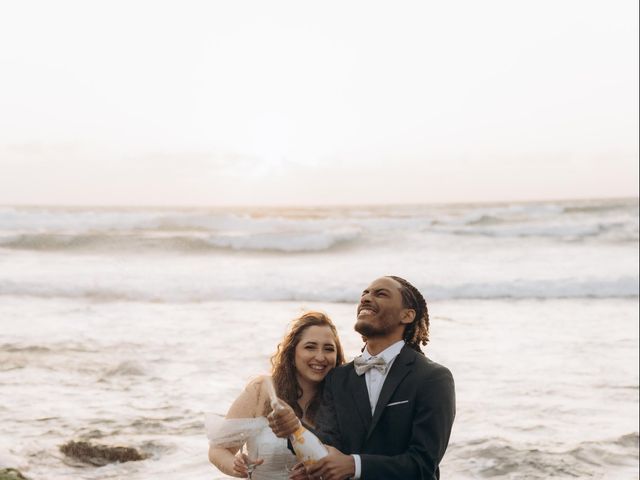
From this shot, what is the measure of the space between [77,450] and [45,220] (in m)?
35.5

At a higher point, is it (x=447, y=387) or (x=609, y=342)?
(x=447, y=387)

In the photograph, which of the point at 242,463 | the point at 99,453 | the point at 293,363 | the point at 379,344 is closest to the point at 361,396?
the point at 379,344

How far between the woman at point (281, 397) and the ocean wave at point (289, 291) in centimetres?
1612

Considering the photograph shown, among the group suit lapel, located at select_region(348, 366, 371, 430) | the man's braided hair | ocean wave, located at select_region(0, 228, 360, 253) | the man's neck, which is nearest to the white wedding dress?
suit lapel, located at select_region(348, 366, 371, 430)

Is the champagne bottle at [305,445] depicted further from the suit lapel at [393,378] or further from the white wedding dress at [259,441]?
the white wedding dress at [259,441]

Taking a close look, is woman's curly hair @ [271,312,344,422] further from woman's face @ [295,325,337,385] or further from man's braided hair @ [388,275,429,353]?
man's braided hair @ [388,275,429,353]

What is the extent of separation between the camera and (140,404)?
30.3ft

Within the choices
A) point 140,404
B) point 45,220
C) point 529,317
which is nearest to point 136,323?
point 140,404

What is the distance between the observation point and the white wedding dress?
13.1ft

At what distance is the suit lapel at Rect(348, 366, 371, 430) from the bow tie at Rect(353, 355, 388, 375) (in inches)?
1.5

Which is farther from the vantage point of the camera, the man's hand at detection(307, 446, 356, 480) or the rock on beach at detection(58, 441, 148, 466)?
the rock on beach at detection(58, 441, 148, 466)

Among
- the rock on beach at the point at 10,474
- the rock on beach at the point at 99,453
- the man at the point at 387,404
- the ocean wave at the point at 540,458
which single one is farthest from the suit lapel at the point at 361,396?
the rock on beach at the point at 99,453

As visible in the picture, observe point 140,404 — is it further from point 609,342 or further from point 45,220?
point 45,220

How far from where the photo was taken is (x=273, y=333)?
48.0 ft
